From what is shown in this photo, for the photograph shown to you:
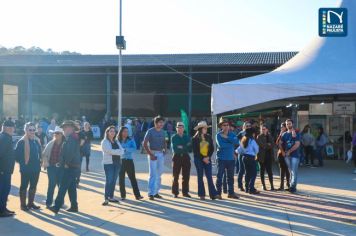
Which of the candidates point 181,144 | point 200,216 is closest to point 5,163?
point 200,216

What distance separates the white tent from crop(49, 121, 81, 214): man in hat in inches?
277

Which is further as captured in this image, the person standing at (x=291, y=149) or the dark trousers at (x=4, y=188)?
the person standing at (x=291, y=149)

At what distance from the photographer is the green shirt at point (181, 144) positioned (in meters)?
11.0

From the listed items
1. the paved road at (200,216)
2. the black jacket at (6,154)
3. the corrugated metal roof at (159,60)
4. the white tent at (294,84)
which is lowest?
the paved road at (200,216)

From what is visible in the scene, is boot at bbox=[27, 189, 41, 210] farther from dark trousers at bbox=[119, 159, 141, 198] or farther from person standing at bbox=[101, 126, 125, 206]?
dark trousers at bbox=[119, 159, 141, 198]

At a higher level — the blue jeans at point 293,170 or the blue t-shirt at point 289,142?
the blue t-shirt at point 289,142

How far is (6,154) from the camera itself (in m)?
8.93

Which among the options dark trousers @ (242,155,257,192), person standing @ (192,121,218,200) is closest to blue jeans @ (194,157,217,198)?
person standing @ (192,121,218,200)

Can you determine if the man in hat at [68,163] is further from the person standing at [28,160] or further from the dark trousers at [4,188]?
the dark trousers at [4,188]

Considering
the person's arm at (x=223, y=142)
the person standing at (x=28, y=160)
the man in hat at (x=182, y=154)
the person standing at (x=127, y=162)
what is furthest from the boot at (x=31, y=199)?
the person's arm at (x=223, y=142)

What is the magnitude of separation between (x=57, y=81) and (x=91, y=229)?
32.6m

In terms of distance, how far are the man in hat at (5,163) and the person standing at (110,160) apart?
1812mm

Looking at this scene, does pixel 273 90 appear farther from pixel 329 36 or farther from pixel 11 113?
pixel 11 113

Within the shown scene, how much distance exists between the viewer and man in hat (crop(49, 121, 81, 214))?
356 inches
